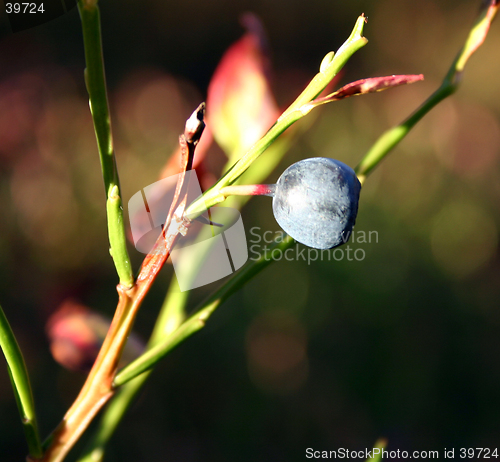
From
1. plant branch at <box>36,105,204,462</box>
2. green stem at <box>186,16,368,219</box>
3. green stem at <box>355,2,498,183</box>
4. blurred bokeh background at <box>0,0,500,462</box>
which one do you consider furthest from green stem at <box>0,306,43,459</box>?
blurred bokeh background at <box>0,0,500,462</box>

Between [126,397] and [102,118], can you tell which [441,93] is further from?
[126,397]

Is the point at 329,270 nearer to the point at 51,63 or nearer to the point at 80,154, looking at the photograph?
the point at 80,154

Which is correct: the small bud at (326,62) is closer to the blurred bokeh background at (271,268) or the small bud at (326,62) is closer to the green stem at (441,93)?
the green stem at (441,93)

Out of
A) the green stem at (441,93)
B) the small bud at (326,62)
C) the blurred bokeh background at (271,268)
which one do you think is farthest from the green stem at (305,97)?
the blurred bokeh background at (271,268)

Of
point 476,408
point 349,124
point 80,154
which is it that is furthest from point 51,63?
point 476,408

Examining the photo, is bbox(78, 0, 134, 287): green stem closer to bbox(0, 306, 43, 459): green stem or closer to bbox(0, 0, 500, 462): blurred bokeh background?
bbox(0, 306, 43, 459): green stem

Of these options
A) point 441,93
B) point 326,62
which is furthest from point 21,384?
point 441,93
